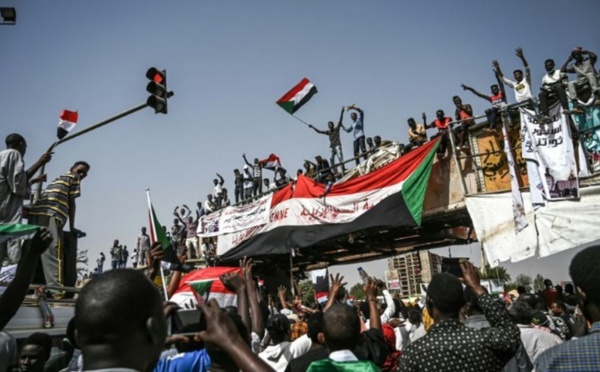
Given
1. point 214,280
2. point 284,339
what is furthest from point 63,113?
point 284,339

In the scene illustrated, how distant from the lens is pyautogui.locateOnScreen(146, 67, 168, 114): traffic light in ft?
26.7

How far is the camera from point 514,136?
872 cm

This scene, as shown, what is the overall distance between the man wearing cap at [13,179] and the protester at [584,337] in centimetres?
490

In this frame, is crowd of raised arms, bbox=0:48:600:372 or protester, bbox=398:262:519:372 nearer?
crowd of raised arms, bbox=0:48:600:372

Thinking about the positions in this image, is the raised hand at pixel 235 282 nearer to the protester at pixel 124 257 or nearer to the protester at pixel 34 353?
the protester at pixel 34 353

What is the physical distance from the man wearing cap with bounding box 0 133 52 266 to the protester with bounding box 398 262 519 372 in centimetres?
425

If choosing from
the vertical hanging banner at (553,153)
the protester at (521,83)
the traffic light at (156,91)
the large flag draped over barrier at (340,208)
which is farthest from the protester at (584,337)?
the protester at (521,83)

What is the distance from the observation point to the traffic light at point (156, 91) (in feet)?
26.7

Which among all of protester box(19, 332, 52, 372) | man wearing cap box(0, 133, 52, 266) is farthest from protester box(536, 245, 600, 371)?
man wearing cap box(0, 133, 52, 266)

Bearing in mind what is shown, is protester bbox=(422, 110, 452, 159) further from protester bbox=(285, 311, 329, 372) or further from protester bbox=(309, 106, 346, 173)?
protester bbox=(285, 311, 329, 372)

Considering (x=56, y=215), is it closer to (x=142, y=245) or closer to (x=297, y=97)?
(x=297, y=97)

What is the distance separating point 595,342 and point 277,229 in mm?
11268

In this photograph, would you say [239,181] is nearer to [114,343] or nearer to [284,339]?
[284,339]

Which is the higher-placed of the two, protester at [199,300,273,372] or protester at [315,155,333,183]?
protester at [315,155,333,183]
